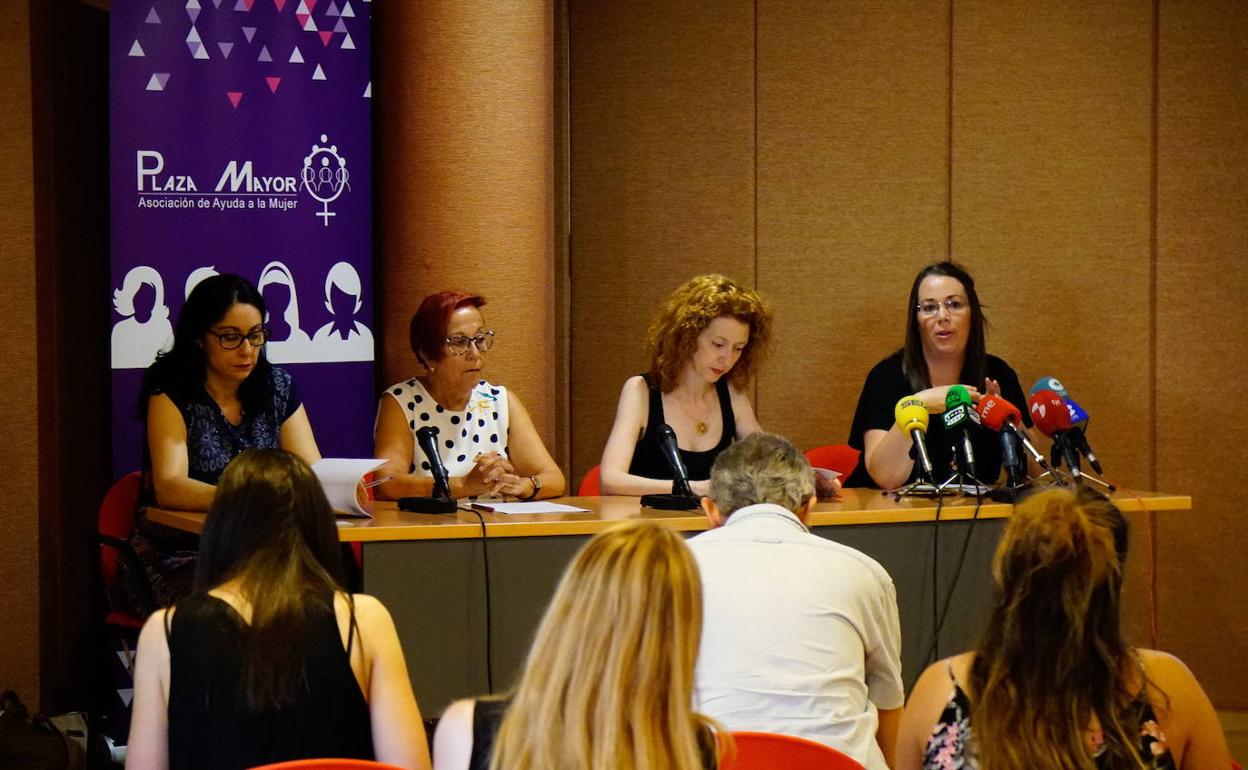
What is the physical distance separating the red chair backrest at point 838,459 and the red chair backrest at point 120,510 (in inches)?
83.1

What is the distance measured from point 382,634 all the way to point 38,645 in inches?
113

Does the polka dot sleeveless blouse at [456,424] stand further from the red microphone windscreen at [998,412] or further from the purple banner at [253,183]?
the red microphone windscreen at [998,412]

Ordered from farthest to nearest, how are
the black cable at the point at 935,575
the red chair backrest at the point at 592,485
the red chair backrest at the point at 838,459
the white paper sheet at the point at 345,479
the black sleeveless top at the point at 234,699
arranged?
1. the red chair backrest at the point at 838,459
2. the red chair backrest at the point at 592,485
3. the black cable at the point at 935,575
4. the white paper sheet at the point at 345,479
5. the black sleeveless top at the point at 234,699

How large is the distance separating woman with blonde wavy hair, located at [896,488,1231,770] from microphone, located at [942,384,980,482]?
197 cm

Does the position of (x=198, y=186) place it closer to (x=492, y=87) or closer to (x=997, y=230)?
(x=492, y=87)

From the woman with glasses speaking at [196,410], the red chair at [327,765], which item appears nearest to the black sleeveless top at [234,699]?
the red chair at [327,765]

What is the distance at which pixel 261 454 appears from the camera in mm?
2211

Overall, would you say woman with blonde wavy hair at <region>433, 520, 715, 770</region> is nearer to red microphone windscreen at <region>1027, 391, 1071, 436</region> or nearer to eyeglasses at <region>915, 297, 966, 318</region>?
red microphone windscreen at <region>1027, 391, 1071, 436</region>

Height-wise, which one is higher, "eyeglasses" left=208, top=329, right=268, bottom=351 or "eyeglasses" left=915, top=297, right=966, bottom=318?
"eyeglasses" left=915, top=297, right=966, bottom=318

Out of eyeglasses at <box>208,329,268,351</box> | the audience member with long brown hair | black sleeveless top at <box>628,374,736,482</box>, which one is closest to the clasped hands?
black sleeveless top at <box>628,374,736,482</box>

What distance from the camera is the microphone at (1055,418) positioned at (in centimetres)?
381

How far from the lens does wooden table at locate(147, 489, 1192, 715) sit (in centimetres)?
340

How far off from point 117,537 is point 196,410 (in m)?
0.43

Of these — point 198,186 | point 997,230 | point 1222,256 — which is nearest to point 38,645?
point 198,186
